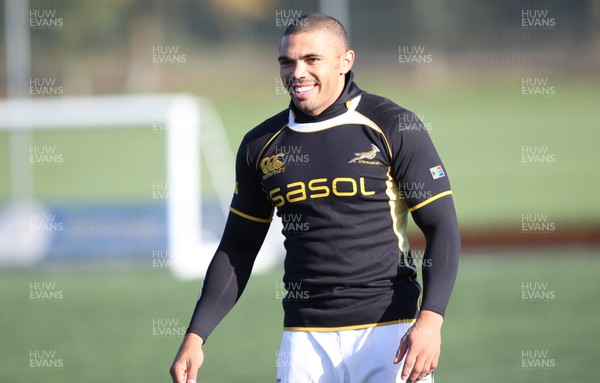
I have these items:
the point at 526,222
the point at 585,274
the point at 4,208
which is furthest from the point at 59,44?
the point at 585,274

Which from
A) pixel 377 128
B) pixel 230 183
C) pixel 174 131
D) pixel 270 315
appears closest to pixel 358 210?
pixel 377 128

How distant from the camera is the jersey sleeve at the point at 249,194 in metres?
3.98

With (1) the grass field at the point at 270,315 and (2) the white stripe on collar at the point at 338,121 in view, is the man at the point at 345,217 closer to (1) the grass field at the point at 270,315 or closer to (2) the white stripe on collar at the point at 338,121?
(2) the white stripe on collar at the point at 338,121

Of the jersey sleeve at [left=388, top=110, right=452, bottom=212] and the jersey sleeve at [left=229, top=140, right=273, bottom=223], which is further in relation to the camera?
the jersey sleeve at [left=229, top=140, right=273, bottom=223]

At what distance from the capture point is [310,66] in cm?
373

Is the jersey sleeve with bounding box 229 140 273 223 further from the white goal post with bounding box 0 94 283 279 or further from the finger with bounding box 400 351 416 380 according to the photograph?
the white goal post with bounding box 0 94 283 279

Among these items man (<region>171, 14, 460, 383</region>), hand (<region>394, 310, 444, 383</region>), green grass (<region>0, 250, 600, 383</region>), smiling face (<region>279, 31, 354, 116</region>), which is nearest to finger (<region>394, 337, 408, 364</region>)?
hand (<region>394, 310, 444, 383</region>)

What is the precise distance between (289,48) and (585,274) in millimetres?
8480

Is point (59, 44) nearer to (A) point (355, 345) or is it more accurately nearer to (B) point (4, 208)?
(B) point (4, 208)

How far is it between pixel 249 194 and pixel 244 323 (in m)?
5.95

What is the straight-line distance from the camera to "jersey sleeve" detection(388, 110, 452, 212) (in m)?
3.63

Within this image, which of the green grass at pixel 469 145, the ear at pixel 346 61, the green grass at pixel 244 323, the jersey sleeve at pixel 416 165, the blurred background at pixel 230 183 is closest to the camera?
the jersey sleeve at pixel 416 165

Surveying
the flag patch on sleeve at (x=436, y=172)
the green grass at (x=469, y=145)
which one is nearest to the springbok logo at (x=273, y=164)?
the flag patch on sleeve at (x=436, y=172)

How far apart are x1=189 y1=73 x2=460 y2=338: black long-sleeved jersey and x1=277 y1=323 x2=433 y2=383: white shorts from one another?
4 centimetres
